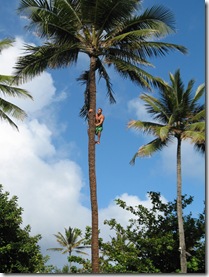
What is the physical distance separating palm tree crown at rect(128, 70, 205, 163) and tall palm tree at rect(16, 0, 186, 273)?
161 inches

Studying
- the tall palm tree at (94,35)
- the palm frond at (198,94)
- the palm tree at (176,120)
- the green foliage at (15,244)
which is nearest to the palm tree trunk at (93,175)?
the tall palm tree at (94,35)

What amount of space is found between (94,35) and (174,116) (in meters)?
6.37

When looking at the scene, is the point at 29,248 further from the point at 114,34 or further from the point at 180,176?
the point at 114,34

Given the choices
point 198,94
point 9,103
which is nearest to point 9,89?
point 9,103

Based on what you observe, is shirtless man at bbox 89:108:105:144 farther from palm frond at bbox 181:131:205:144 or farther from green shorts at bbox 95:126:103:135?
palm frond at bbox 181:131:205:144

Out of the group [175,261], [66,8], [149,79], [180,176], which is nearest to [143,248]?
[175,261]

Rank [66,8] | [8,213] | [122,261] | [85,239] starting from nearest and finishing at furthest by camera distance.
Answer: [66,8] → [122,261] → [85,239] → [8,213]

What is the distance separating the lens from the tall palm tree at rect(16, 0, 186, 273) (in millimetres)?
10023

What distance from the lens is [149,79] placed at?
10.2 metres

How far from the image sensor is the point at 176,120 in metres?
15.7

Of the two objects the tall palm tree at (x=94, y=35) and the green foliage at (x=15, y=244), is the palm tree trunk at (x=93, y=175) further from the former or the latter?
the green foliage at (x=15, y=244)

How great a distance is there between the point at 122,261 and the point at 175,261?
1865mm

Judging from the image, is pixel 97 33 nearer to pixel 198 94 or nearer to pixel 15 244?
pixel 198 94

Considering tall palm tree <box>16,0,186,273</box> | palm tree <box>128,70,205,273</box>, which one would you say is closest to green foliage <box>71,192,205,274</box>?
palm tree <box>128,70,205,273</box>
